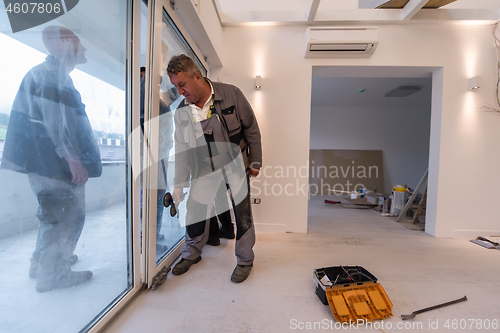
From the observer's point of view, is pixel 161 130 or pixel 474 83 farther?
pixel 474 83

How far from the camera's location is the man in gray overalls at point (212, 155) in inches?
60.9

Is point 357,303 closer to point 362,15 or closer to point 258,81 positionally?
point 258,81

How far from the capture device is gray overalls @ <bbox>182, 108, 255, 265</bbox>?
1.60 meters

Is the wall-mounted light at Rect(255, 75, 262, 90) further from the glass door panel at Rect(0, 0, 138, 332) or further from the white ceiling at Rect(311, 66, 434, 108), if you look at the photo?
the glass door panel at Rect(0, 0, 138, 332)

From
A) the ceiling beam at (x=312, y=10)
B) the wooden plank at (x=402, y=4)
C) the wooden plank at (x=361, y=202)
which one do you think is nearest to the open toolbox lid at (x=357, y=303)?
the ceiling beam at (x=312, y=10)

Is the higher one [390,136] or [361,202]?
[390,136]

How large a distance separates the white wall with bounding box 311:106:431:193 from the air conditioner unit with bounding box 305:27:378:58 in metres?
3.77

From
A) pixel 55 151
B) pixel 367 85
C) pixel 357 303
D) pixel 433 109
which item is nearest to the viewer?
pixel 55 151

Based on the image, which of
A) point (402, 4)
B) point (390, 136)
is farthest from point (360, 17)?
point (390, 136)

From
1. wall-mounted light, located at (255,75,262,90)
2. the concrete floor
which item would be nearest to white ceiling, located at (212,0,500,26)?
wall-mounted light, located at (255,75,262,90)

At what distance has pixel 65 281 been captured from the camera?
3.37ft

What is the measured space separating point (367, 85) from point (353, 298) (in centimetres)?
441

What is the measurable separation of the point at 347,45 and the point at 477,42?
5.13ft

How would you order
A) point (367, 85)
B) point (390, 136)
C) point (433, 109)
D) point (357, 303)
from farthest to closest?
1. point (390, 136)
2. point (367, 85)
3. point (433, 109)
4. point (357, 303)
